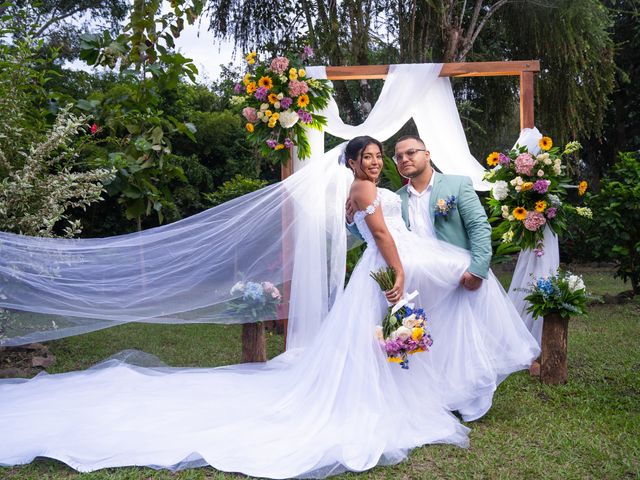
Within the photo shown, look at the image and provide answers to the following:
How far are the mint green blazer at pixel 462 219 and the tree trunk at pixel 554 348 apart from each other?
1.08m

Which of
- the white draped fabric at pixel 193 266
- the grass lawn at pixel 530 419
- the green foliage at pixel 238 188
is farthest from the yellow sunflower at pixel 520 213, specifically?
the green foliage at pixel 238 188

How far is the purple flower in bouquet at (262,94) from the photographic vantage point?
5.90 metres

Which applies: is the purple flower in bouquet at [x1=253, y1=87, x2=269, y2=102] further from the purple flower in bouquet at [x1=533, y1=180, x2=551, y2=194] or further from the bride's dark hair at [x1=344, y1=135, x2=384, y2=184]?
the purple flower in bouquet at [x1=533, y1=180, x2=551, y2=194]

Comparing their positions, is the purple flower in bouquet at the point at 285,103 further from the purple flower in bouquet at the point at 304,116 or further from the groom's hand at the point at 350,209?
the groom's hand at the point at 350,209

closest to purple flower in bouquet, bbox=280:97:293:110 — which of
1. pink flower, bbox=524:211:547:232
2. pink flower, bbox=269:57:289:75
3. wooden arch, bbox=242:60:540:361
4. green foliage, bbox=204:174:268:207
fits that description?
pink flower, bbox=269:57:289:75

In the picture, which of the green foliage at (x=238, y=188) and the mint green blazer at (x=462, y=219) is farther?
the green foliage at (x=238, y=188)

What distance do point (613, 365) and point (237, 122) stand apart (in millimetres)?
9466

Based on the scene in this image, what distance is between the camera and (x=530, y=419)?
14.2 ft

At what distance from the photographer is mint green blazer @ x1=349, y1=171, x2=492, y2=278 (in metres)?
4.40

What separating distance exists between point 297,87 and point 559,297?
2.78 metres

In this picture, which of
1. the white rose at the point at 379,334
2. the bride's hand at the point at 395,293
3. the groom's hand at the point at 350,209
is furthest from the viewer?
the groom's hand at the point at 350,209

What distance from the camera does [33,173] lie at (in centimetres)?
548

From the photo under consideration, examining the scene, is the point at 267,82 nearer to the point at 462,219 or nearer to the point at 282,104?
the point at 282,104

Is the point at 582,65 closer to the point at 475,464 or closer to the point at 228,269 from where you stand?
the point at 228,269
